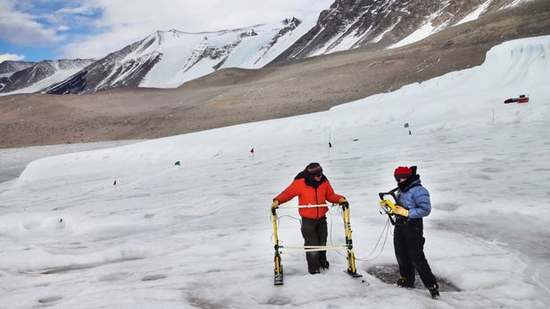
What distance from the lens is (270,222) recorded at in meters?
11.4

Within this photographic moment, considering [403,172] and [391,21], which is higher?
[391,21]

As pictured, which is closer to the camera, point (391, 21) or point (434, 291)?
point (434, 291)

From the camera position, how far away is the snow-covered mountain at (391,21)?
12362 cm

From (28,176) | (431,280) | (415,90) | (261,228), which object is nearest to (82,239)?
(261,228)

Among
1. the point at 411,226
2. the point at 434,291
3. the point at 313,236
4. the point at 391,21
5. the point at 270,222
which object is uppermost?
the point at 391,21

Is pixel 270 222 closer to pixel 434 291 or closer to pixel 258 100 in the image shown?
pixel 434 291

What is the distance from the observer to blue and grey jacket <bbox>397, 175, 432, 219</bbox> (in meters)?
6.18

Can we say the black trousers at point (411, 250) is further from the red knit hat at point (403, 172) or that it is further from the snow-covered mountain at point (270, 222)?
the red knit hat at point (403, 172)

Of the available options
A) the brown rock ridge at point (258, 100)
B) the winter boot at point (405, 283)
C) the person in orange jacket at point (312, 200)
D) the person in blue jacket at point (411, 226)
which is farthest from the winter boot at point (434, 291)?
the brown rock ridge at point (258, 100)

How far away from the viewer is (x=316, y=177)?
23.7 ft

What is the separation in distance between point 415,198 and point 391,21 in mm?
158080

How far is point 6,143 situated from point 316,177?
57262 millimetres

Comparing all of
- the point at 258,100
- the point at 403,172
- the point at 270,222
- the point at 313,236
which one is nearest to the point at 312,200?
the point at 313,236

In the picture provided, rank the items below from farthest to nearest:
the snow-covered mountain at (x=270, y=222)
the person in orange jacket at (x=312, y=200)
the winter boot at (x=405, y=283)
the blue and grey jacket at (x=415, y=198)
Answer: the person in orange jacket at (x=312, y=200) < the snow-covered mountain at (x=270, y=222) < the winter boot at (x=405, y=283) < the blue and grey jacket at (x=415, y=198)
